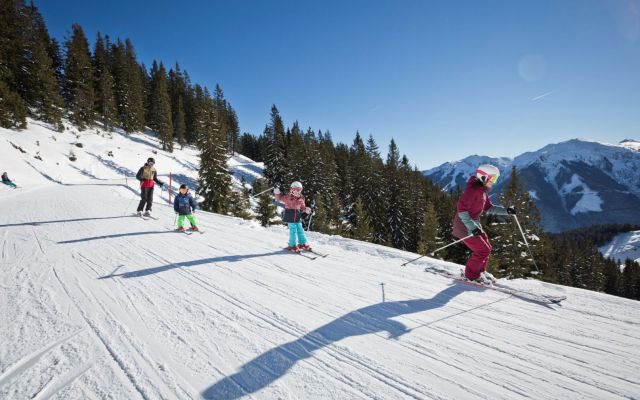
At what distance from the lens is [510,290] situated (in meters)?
5.16

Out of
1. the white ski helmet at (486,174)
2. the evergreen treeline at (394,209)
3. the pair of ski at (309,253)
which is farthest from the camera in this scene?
the evergreen treeline at (394,209)

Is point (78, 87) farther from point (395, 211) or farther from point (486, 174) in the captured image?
point (486, 174)

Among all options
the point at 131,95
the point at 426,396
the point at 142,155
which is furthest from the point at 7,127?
the point at 426,396

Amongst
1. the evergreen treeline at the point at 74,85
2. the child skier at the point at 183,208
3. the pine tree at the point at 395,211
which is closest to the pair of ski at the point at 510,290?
the child skier at the point at 183,208

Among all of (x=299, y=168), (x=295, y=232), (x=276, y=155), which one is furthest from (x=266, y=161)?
(x=295, y=232)

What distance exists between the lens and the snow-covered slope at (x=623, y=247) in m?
141

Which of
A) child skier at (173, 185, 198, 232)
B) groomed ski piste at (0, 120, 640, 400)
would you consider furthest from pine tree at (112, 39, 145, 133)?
groomed ski piste at (0, 120, 640, 400)

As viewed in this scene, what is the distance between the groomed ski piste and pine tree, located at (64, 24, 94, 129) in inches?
2070

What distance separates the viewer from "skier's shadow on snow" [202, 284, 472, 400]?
105 inches

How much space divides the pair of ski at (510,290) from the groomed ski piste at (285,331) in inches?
5.5

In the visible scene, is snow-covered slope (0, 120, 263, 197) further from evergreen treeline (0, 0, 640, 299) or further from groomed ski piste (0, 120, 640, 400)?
groomed ski piste (0, 120, 640, 400)

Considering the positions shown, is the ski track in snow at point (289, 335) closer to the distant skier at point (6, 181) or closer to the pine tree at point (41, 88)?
the distant skier at point (6, 181)

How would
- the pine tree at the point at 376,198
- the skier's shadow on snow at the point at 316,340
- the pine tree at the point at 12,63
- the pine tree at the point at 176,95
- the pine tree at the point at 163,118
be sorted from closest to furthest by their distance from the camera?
the skier's shadow on snow at the point at 316,340, the pine tree at the point at 12,63, the pine tree at the point at 376,198, the pine tree at the point at 163,118, the pine tree at the point at 176,95

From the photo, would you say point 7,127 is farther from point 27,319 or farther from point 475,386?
point 475,386
